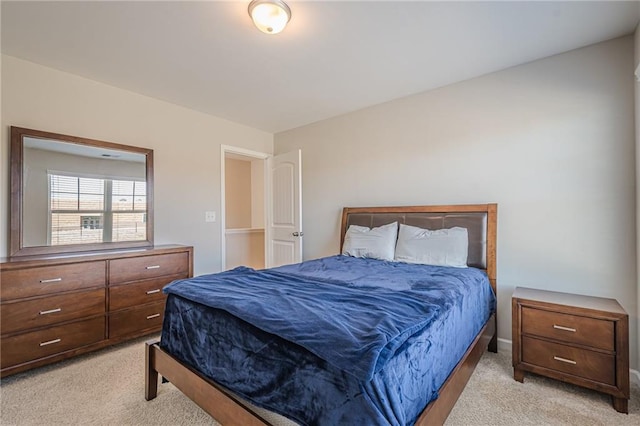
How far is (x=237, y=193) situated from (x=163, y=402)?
14.7ft

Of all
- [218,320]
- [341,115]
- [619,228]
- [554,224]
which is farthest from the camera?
[341,115]

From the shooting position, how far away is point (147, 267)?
2.72 metres

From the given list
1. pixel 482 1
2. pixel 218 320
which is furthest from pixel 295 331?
pixel 482 1

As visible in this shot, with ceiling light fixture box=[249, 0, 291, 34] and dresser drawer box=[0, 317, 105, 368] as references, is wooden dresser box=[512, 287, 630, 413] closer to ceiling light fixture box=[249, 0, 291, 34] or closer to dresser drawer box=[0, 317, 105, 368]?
ceiling light fixture box=[249, 0, 291, 34]

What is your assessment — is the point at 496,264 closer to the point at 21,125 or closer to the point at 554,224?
the point at 554,224

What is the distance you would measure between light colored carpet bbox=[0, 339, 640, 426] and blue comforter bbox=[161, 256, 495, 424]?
1.28 feet

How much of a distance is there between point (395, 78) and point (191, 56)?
1.80 m

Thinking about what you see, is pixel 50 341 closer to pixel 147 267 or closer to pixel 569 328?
pixel 147 267

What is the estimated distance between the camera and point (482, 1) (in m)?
1.77

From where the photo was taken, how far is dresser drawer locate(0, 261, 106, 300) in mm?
2027

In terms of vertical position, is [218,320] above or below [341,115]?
below

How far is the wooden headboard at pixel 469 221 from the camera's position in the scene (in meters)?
2.54

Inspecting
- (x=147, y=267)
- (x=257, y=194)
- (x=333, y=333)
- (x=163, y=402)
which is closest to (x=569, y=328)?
(x=333, y=333)

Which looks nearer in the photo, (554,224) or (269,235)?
(554,224)
